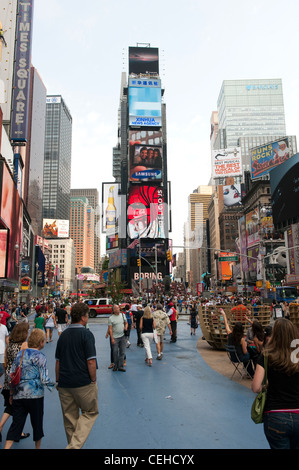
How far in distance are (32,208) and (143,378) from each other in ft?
452

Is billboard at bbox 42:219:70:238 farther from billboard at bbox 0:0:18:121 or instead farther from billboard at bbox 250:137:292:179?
billboard at bbox 0:0:18:121

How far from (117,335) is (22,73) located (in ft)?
135

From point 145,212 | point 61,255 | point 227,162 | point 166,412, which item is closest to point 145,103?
point 227,162

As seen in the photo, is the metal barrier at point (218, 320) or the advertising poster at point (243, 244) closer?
the metal barrier at point (218, 320)

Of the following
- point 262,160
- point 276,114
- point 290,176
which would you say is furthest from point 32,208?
point 276,114

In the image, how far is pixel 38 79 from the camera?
142m

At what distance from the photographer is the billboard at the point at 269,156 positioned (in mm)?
70500

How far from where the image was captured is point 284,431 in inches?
120

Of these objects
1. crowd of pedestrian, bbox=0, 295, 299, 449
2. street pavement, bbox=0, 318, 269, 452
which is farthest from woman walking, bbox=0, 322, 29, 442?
street pavement, bbox=0, 318, 269, 452

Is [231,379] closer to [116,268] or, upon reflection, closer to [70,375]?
[70,375]

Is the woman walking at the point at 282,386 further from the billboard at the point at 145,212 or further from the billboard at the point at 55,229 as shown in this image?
the billboard at the point at 55,229

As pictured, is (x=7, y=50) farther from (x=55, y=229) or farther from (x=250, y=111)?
(x=250, y=111)

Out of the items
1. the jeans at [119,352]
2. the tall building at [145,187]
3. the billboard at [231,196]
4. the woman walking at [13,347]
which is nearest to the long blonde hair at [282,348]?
the woman walking at [13,347]

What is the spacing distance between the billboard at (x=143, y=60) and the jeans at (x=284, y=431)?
108 metres
